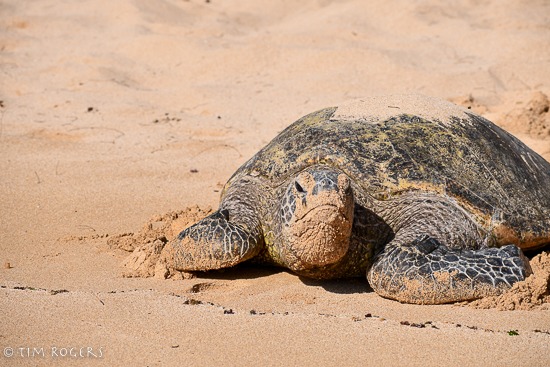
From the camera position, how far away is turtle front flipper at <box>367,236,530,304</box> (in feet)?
12.2

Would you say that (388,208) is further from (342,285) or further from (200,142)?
(200,142)

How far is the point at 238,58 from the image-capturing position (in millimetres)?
9742

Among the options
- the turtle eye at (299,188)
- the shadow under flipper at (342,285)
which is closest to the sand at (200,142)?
the shadow under flipper at (342,285)

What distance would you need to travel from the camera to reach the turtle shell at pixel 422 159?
4.21 m

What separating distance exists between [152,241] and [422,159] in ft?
6.05

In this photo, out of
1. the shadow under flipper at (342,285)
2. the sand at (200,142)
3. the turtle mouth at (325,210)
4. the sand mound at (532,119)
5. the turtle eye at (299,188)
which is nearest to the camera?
the sand at (200,142)

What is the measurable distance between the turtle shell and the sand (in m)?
0.69

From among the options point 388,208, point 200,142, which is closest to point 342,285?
point 388,208

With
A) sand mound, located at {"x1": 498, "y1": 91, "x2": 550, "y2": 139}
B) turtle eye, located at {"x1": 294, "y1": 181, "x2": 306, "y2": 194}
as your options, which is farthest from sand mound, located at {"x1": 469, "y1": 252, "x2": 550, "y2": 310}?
sand mound, located at {"x1": 498, "y1": 91, "x2": 550, "y2": 139}

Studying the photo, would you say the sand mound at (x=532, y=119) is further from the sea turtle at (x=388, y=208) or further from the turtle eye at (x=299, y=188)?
the turtle eye at (x=299, y=188)

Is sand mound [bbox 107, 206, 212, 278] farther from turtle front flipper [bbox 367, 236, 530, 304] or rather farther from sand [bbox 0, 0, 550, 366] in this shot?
turtle front flipper [bbox 367, 236, 530, 304]

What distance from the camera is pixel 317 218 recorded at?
11.9 ft

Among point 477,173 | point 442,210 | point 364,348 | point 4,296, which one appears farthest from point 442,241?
point 4,296

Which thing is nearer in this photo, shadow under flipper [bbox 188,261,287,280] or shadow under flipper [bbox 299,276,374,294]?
shadow under flipper [bbox 299,276,374,294]
